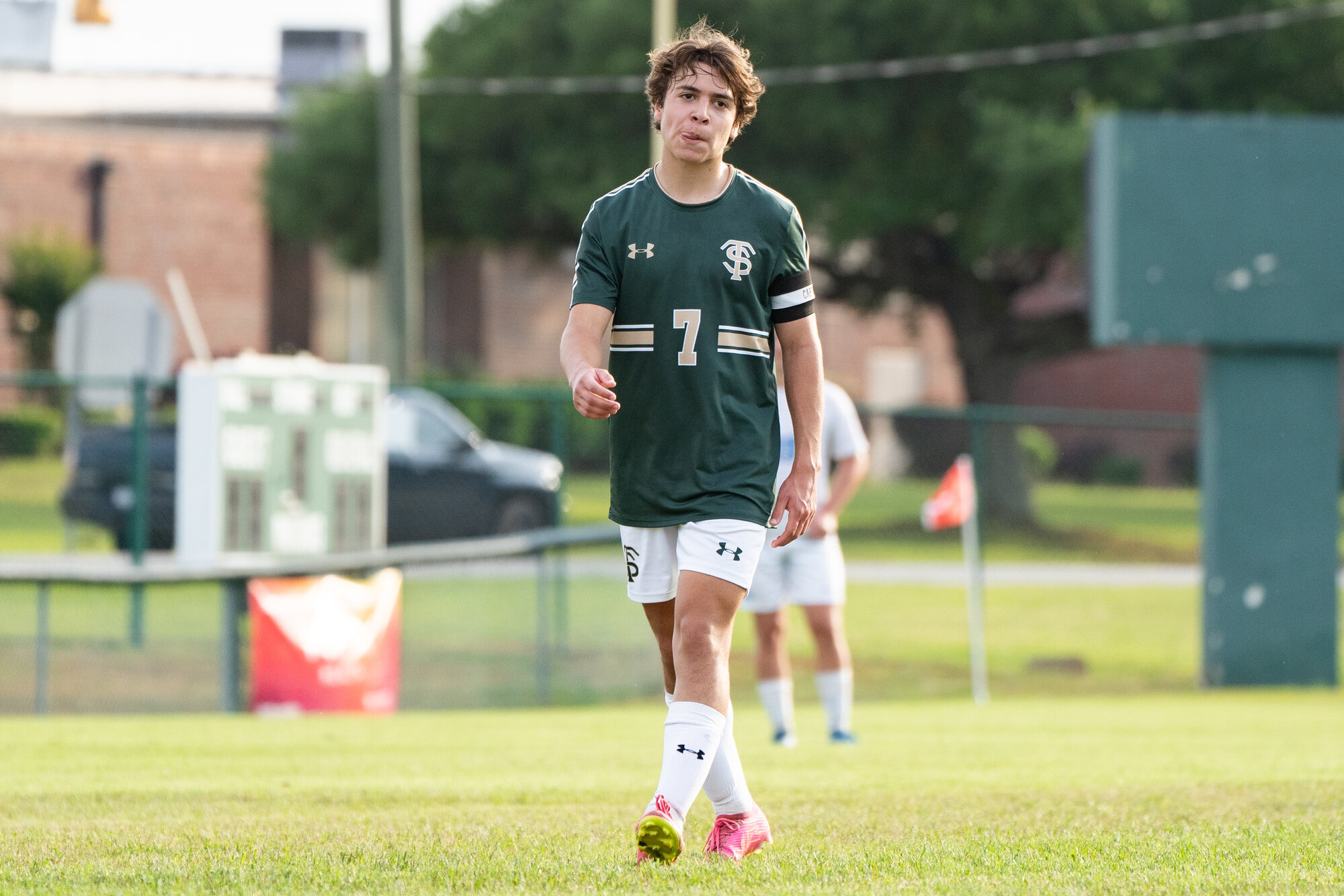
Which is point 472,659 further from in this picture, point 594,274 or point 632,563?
point 594,274

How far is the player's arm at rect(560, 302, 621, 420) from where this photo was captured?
397cm

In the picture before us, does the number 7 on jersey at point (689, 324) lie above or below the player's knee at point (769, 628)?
above

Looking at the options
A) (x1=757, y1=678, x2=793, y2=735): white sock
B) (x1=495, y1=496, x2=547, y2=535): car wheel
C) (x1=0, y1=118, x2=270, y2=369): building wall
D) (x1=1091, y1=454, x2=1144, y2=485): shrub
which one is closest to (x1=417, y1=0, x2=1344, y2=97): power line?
(x1=495, y1=496, x2=547, y2=535): car wheel

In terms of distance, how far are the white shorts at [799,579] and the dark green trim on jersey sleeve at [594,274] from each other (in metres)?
4.15

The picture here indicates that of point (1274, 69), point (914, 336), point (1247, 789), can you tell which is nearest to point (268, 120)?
point (914, 336)

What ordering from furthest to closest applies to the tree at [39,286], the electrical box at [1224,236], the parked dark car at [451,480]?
the tree at [39,286]
the parked dark car at [451,480]
the electrical box at [1224,236]

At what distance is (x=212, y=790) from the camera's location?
5668 millimetres

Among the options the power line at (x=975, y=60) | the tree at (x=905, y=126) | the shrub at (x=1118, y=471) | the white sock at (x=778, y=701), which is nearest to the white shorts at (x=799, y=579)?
the white sock at (x=778, y=701)

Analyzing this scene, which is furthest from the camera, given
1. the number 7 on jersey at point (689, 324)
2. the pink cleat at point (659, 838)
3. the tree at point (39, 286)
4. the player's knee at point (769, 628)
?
the tree at point (39, 286)

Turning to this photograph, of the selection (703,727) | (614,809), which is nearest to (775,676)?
(614,809)

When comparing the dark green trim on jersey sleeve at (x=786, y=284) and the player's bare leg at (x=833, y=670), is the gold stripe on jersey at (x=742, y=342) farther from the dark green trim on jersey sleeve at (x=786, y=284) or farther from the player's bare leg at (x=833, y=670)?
the player's bare leg at (x=833, y=670)

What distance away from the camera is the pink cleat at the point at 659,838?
12.9 ft

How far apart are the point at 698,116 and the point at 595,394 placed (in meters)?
0.80

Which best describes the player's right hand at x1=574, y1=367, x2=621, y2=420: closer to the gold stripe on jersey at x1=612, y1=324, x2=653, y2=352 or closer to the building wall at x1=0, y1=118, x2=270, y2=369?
the gold stripe on jersey at x1=612, y1=324, x2=653, y2=352
